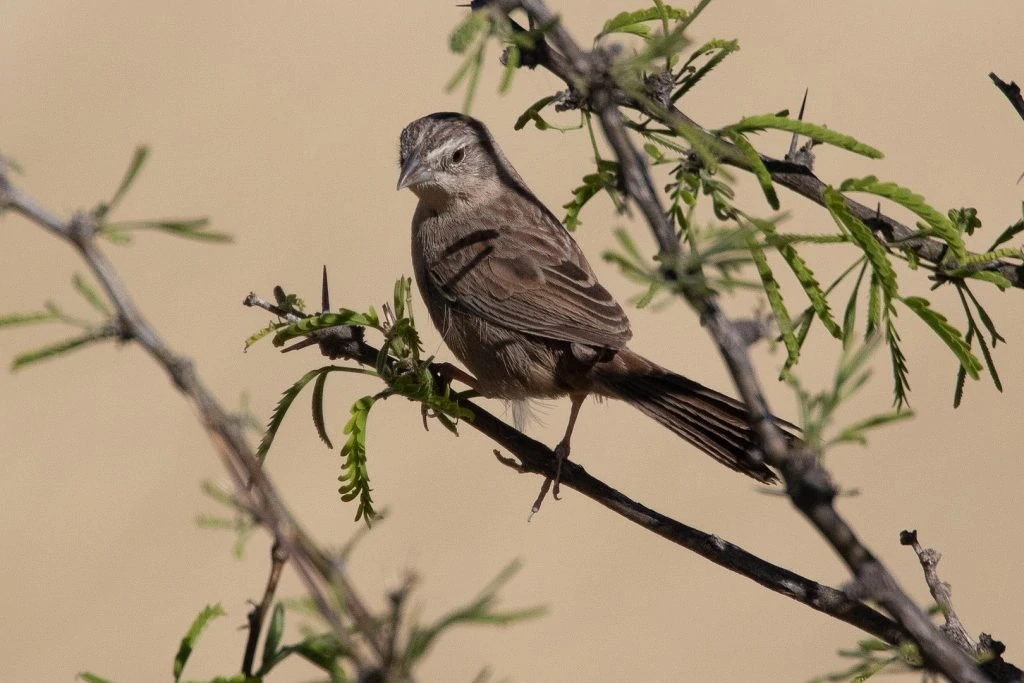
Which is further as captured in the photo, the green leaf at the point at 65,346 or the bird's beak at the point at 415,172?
the bird's beak at the point at 415,172

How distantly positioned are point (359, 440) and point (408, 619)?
175 centimetres

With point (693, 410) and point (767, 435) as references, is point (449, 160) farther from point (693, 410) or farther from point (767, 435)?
point (767, 435)

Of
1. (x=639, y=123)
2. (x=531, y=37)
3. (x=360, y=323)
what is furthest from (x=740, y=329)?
(x=360, y=323)

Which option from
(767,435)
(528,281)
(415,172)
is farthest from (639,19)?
(415,172)

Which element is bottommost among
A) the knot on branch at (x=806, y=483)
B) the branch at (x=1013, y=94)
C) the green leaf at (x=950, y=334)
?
the knot on branch at (x=806, y=483)

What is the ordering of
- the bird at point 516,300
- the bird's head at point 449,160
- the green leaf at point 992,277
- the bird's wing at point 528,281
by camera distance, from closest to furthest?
the green leaf at point 992,277 < the bird at point 516,300 < the bird's wing at point 528,281 < the bird's head at point 449,160

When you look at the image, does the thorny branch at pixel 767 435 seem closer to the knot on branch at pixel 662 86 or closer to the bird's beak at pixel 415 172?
the knot on branch at pixel 662 86

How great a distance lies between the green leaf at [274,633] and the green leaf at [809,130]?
4.47 ft

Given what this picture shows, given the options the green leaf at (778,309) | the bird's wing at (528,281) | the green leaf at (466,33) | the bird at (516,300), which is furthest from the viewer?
the bird's wing at (528,281)

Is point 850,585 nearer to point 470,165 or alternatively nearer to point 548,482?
point 548,482

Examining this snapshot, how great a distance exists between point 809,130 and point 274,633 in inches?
57.9

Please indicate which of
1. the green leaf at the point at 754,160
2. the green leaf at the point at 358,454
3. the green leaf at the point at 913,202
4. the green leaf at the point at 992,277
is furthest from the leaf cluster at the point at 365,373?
the green leaf at the point at 992,277

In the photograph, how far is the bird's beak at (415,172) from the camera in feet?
19.5

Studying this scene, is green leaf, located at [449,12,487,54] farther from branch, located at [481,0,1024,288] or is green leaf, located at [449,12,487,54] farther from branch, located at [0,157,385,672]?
branch, located at [0,157,385,672]
